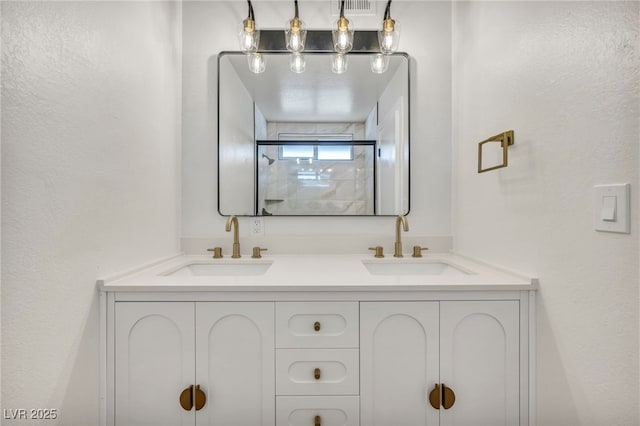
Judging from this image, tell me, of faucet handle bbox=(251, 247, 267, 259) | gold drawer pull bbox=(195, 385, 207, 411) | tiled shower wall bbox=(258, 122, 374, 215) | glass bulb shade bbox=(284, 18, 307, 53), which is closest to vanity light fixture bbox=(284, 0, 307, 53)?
glass bulb shade bbox=(284, 18, 307, 53)

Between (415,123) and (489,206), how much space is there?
0.59 metres

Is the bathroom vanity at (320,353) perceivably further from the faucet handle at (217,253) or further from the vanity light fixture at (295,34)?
the vanity light fixture at (295,34)

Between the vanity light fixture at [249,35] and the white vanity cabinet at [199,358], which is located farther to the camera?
the vanity light fixture at [249,35]

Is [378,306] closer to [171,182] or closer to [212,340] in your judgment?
[212,340]

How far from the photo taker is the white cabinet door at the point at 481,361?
918 mm

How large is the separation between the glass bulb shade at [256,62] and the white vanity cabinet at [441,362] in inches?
49.3

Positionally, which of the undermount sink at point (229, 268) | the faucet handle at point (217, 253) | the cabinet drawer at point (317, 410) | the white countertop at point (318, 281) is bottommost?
→ the cabinet drawer at point (317, 410)

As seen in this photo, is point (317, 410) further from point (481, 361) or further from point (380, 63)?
point (380, 63)

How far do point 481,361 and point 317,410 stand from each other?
56 cm

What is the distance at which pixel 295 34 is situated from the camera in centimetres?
136

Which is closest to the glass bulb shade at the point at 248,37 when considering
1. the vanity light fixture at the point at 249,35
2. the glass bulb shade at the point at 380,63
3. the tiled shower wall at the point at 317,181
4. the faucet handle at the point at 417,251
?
the vanity light fixture at the point at 249,35

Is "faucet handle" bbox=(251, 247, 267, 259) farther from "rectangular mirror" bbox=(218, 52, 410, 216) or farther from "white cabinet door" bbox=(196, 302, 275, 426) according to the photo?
"white cabinet door" bbox=(196, 302, 275, 426)

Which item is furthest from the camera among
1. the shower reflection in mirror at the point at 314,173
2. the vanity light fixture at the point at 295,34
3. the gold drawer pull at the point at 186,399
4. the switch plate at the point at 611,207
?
the shower reflection in mirror at the point at 314,173

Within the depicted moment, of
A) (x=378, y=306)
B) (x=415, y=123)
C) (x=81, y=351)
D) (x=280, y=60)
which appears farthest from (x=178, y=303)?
(x=415, y=123)
